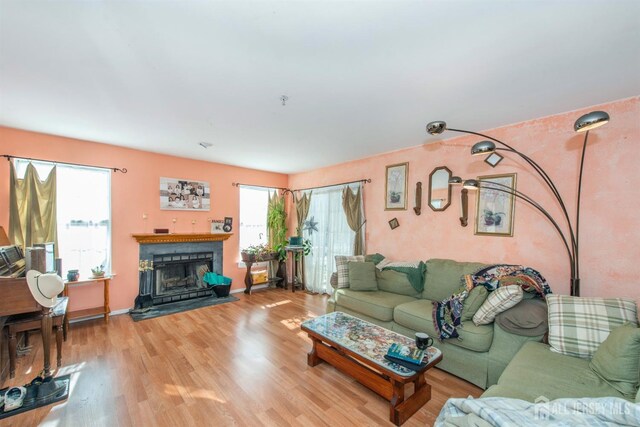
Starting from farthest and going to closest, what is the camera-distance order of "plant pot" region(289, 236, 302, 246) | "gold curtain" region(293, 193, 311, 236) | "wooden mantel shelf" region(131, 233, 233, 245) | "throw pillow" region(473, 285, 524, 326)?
"gold curtain" region(293, 193, 311, 236) < "plant pot" region(289, 236, 302, 246) < "wooden mantel shelf" region(131, 233, 233, 245) < "throw pillow" region(473, 285, 524, 326)

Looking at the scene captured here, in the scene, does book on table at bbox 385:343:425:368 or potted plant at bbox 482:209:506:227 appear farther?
potted plant at bbox 482:209:506:227

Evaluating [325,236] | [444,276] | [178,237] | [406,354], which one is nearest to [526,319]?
[444,276]

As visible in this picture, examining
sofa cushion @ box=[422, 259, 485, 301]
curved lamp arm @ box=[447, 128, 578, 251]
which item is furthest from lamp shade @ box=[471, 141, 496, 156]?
sofa cushion @ box=[422, 259, 485, 301]

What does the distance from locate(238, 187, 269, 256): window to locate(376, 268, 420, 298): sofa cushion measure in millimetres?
2897

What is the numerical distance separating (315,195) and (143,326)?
11.4 feet

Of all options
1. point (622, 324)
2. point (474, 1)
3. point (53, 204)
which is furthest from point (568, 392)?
point (53, 204)

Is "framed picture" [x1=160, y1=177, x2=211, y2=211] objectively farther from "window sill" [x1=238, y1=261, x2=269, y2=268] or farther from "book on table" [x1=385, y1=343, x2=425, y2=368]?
"book on table" [x1=385, y1=343, x2=425, y2=368]

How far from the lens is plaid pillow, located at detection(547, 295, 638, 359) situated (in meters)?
1.80

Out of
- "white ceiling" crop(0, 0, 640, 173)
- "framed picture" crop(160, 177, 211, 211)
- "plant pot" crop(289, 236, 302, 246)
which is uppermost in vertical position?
"white ceiling" crop(0, 0, 640, 173)

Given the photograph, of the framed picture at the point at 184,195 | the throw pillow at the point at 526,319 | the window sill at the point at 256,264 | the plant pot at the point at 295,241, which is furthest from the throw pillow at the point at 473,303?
the framed picture at the point at 184,195

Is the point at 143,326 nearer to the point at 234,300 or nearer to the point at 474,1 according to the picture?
the point at 234,300

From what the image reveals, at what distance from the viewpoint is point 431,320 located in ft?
8.23

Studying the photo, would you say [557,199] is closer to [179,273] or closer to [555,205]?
[555,205]

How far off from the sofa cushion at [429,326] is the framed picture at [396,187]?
1448mm
